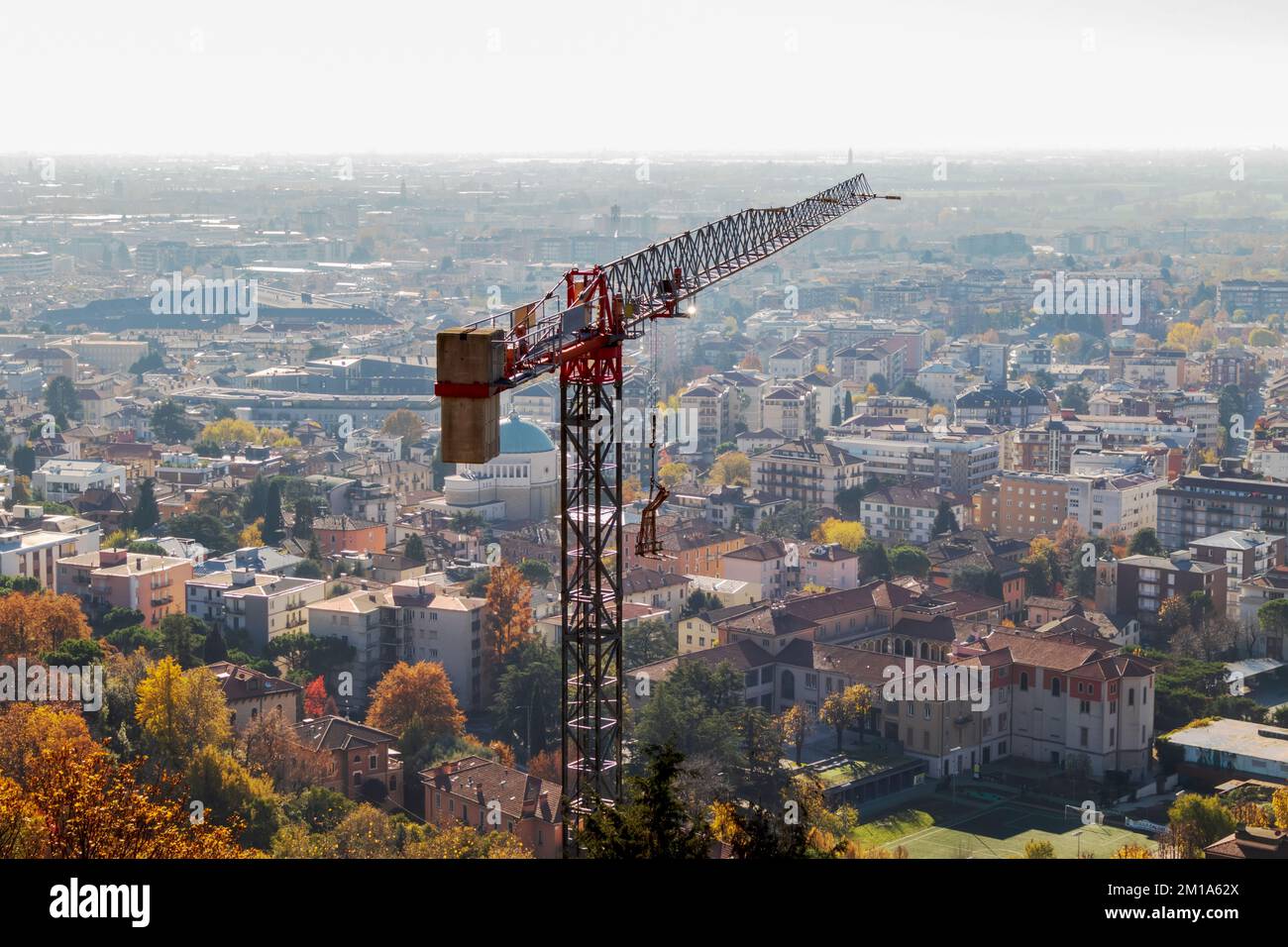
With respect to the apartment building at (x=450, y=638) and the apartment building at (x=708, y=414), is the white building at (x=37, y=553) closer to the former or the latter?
the apartment building at (x=450, y=638)

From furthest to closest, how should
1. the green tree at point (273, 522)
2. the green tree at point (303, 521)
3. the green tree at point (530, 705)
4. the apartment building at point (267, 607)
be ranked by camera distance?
the green tree at point (303, 521), the green tree at point (273, 522), the apartment building at point (267, 607), the green tree at point (530, 705)

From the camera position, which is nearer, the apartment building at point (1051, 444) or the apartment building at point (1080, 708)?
the apartment building at point (1080, 708)

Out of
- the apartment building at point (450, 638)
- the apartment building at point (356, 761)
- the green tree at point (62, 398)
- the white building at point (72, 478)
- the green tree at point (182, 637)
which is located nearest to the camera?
the apartment building at point (356, 761)

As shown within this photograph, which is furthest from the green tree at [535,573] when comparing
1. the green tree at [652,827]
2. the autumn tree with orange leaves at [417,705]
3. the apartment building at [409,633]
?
the green tree at [652,827]

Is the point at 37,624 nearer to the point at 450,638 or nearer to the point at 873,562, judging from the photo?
the point at 450,638

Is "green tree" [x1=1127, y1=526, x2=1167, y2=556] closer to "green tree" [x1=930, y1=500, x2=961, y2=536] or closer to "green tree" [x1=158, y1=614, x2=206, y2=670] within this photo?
"green tree" [x1=930, y1=500, x2=961, y2=536]

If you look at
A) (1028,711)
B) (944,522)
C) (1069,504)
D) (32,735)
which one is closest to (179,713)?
(32,735)
